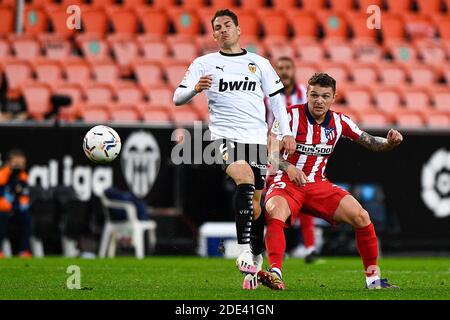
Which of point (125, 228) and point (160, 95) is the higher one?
point (160, 95)

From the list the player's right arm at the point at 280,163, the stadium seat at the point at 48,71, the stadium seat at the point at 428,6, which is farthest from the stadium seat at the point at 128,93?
the player's right arm at the point at 280,163

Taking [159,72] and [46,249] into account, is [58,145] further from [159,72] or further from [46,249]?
[159,72]

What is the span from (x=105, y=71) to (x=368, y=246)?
401 inches

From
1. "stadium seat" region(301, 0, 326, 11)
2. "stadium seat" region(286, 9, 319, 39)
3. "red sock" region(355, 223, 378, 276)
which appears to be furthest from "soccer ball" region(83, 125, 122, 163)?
"stadium seat" region(301, 0, 326, 11)

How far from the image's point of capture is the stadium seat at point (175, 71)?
17469 mm

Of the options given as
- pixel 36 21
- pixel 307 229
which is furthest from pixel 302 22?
pixel 307 229

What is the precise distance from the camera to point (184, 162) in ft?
49.7

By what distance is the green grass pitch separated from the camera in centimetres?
741

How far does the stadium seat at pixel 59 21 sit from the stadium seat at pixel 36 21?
0.16 metres

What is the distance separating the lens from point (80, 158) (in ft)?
48.9

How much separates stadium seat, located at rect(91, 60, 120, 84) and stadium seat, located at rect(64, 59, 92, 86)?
0.35 feet

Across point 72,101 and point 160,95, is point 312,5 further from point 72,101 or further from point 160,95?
point 72,101

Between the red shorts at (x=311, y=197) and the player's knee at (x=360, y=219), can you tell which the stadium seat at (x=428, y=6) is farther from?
the player's knee at (x=360, y=219)
